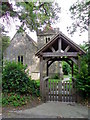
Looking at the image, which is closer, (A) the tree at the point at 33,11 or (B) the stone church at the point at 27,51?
(A) the tree at the point at 33,11

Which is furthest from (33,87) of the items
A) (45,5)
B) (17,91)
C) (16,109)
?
(45,5)

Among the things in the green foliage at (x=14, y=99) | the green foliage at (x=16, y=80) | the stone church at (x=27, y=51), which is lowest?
the green foliage at (x=14, y=99)

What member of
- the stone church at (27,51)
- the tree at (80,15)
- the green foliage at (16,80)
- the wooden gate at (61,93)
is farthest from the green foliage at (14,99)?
the stone church at (27,51)

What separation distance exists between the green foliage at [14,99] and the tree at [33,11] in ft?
18.6

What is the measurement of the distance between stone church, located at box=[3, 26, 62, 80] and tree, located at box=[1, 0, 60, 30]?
22.8 ft

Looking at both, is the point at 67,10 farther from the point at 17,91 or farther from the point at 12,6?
the point at 17,91

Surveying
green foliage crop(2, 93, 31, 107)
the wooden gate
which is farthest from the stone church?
green foliage crop(2, 93, 31, 107)

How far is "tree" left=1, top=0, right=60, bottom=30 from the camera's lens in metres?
7.77

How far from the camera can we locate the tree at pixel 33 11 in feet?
25.5

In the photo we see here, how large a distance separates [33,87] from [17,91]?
114 cm

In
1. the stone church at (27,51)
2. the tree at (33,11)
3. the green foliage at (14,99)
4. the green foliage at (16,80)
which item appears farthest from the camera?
the stone church at (27,51)

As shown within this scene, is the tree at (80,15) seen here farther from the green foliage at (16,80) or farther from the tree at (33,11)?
the green foliage at (16,80)

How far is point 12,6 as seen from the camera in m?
7.93

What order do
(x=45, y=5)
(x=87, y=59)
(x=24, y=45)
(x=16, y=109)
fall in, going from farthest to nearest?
(x=24, y=45)
(x=45, y=5)
(x=87, y=59)
(x=16, y=109)
